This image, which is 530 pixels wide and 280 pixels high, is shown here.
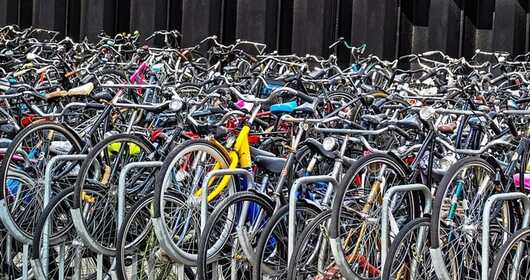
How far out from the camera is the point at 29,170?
728 centimetres

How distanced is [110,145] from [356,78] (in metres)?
5.42

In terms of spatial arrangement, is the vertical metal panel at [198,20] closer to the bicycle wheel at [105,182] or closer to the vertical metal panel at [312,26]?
the vertical metal panel at [312,26]

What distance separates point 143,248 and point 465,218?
1.97m

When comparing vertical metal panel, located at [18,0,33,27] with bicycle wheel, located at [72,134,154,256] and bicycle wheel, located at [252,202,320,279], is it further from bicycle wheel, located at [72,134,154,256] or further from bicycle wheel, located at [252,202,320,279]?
bicycle wheel, located at [252,202,320,279]

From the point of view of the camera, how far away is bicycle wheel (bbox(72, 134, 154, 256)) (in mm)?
6719

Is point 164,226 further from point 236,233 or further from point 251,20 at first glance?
point 251,20

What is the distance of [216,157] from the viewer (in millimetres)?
6812

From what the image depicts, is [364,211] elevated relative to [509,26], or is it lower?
lower

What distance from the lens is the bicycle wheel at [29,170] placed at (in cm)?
697

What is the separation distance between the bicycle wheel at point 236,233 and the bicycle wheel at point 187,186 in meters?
0.17

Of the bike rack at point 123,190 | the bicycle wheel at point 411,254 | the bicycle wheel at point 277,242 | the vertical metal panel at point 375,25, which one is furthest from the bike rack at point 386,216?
the vertical metal panel at point 375,25

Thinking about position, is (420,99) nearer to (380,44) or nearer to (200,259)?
(200,259)

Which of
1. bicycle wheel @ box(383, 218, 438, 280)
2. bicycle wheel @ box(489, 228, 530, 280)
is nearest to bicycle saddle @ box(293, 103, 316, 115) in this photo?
bicycle wheel @ box(383, 218, 438, 280)

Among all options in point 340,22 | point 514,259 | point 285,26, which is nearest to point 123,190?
point 514,259
